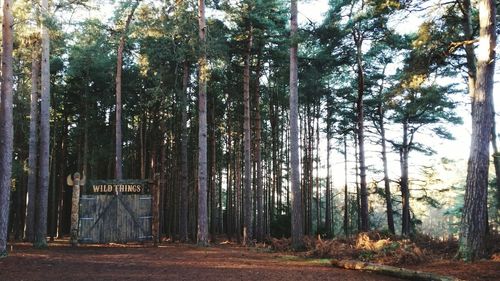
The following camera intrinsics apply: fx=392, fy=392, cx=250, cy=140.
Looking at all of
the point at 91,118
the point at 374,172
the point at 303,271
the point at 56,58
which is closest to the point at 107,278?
the point at 303,271

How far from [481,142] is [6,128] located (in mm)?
12283

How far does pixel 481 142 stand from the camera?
907cm

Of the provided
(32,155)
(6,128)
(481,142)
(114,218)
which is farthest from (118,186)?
(481,142)

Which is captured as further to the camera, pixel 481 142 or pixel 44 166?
pixel 44 166

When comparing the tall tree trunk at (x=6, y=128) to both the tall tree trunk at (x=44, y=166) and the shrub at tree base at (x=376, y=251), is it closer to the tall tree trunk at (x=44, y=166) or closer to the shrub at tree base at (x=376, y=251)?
the tall tree trunk at (x=44, y=166)

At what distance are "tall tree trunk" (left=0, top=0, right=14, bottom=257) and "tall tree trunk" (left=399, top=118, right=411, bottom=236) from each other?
67.9 ft

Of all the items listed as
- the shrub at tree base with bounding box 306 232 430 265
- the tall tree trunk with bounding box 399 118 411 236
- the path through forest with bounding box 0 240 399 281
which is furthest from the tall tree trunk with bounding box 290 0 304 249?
the tall tree trunk with bounding box 399 118 411 236

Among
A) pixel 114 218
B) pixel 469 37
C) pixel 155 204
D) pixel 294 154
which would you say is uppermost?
pixel 469 37

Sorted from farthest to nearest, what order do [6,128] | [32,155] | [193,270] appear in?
1. [32,155]
2. [6,128]
3. [193,270]

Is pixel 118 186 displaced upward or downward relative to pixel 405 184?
downward

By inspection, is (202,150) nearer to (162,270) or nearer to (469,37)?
(162,270)

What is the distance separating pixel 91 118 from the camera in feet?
84.8

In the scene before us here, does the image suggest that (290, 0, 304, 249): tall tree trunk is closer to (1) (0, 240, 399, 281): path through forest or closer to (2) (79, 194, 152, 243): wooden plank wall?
(1) (0, 240, 399, 281): path through forest

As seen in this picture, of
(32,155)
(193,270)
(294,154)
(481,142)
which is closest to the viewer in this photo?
(193,270)
